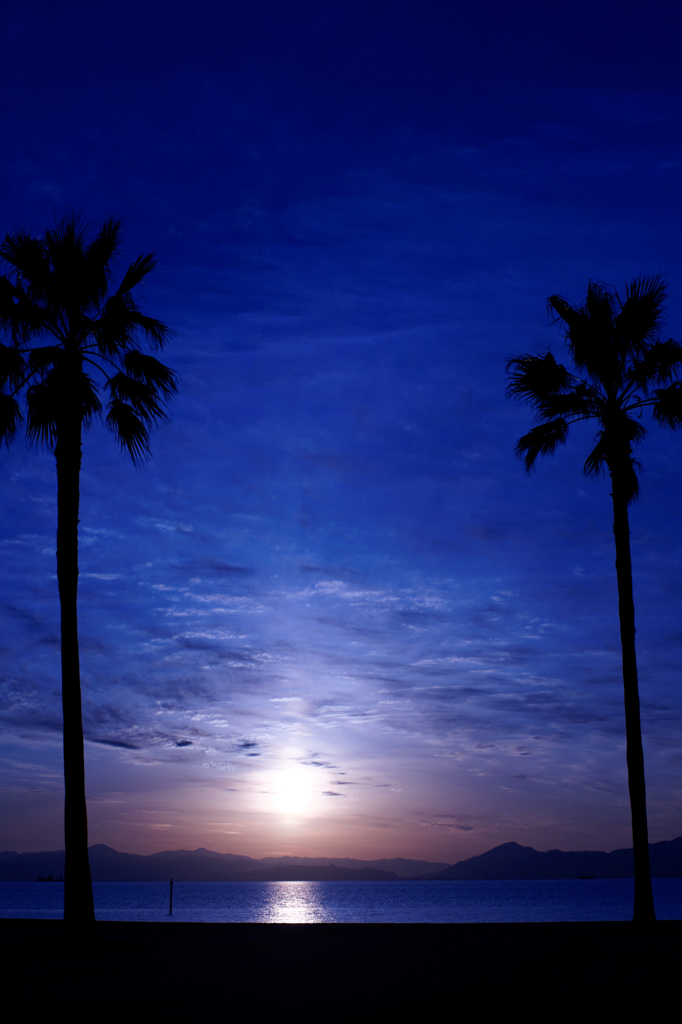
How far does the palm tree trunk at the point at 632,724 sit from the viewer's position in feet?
59.8

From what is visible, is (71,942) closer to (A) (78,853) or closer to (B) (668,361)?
(A) (78,853)

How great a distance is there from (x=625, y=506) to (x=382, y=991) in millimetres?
13645

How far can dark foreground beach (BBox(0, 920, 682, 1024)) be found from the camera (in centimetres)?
868

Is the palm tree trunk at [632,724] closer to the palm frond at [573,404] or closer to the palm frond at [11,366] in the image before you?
the palm frond at [573,404]

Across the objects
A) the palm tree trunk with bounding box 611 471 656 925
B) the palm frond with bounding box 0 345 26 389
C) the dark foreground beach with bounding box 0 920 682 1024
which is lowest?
the dark foreground beach with bounding box 0 920 682 1024

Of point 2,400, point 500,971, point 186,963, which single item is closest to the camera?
point 500,971


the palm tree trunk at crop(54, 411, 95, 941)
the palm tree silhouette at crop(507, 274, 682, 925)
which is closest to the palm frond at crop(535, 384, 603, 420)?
the palm tree silhouette at crop(507, 274, 682, 925)

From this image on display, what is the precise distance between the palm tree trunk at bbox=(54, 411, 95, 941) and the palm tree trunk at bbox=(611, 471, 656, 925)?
446 inches

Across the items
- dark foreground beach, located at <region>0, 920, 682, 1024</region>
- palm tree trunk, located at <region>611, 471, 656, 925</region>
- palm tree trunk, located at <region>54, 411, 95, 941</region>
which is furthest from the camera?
palm tree trunk, located at <region>611, 471, 656, 925</region>

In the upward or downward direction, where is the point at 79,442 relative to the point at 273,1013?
upward

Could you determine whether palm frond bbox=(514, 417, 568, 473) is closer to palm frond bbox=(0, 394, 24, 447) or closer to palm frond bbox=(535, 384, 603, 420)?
palm frond bbox=(535, 384, 603, 420)

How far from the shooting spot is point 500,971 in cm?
1145

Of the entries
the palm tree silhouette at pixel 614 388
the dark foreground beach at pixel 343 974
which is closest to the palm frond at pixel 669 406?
the palm tree silhouette at pixel 614 388

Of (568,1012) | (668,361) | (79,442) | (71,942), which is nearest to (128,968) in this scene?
(71,942)
